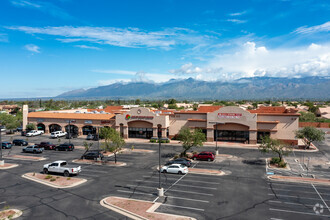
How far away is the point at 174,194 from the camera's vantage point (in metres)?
27.1

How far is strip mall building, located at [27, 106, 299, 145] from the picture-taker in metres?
55.6

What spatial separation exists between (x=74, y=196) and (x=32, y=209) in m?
4.33

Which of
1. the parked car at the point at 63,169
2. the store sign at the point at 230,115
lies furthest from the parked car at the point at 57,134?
the store sign at the point at 230,115

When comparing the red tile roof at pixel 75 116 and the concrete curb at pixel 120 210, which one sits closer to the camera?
the concrete curb at pixel 120 210

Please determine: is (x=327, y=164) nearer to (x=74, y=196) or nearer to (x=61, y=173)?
(x=74, y=196)

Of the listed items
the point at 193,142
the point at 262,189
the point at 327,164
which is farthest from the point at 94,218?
the point at 327,164

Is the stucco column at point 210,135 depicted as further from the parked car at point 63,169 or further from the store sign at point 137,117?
the parked car at point 63,169

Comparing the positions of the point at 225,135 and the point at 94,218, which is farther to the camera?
the point at 225,135

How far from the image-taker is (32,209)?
23.8 m

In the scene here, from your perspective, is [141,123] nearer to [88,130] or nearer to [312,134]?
[88,130]

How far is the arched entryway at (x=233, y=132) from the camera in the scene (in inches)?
2319

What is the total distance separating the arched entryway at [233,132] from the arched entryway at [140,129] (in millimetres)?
18380

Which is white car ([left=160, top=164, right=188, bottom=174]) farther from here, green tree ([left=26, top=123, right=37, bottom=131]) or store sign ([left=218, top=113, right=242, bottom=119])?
green tree ([left=26, top=123, right=37, bottom=131])

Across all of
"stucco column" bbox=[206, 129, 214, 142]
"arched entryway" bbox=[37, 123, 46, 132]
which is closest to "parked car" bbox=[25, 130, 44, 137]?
"arched entryway" bbox=[37, 123, 46, 132]
